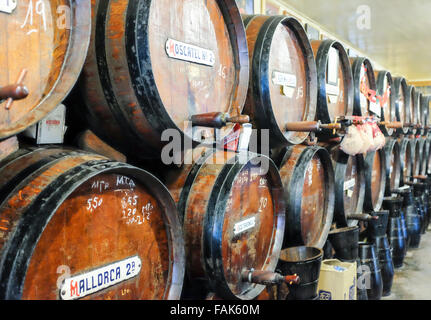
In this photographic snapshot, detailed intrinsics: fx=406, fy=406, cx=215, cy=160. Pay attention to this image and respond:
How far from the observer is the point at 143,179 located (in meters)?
1.33

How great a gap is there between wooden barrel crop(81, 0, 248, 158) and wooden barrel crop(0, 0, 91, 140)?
21cm

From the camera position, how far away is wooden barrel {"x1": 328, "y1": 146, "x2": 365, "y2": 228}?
321 cm

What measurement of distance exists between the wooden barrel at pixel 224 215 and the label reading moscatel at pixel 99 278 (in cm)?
37

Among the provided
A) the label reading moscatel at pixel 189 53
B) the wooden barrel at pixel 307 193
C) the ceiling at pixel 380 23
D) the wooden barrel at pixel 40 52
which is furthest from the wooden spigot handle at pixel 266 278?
the ceiling at pixel 380 23

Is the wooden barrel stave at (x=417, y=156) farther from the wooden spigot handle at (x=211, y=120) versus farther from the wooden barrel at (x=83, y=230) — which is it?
the wooden barrel at (x=83, y=230)

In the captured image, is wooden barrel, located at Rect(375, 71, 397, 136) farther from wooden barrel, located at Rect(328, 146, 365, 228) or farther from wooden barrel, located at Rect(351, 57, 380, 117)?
wooden barrel, located at Rect(328, 146, 365, 228)

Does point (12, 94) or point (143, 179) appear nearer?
point (12, 94)

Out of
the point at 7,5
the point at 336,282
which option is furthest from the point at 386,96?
the point at 7,5

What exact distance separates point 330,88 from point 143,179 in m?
2.07

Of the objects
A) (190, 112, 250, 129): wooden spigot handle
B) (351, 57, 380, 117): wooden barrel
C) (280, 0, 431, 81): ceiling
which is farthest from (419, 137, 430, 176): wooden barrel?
(190, 112, 250, 129): wooden spigot handle

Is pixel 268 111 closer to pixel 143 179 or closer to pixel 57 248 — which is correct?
pixel 143 179

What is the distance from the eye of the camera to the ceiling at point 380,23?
15.4 feet

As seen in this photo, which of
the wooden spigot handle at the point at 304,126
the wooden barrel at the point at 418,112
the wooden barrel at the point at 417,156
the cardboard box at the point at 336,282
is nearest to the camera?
the wooden spigot handle at the point at 304,126
